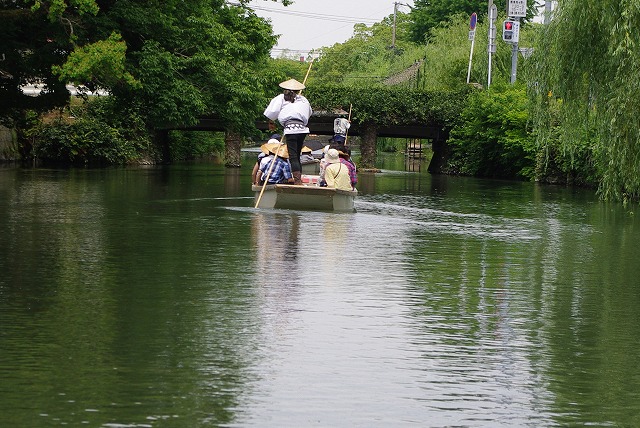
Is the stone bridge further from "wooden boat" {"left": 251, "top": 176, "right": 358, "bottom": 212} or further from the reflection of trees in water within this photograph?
the reflection of trees in water

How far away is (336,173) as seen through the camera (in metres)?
26.4

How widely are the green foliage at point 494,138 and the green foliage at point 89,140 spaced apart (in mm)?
16777

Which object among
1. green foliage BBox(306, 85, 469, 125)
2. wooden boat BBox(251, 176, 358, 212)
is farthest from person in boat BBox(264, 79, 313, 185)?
green foliage BBox(306, 85, 469, 125)

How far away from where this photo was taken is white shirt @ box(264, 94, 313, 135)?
27.1 metres

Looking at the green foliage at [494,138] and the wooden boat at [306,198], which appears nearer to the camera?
the wooden boat at [306,198]

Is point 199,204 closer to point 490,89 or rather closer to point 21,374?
point 21,374

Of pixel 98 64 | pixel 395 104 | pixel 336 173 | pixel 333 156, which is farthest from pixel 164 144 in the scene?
pixel 336 173

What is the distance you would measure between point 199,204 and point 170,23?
2192 cm

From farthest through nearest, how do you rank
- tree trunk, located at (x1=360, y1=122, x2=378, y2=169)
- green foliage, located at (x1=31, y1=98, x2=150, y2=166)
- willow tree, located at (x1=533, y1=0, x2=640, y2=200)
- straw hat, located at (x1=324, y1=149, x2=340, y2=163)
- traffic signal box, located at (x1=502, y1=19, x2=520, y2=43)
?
tree trunk, located at (x1=360, y1=122, x2=378, y2=169), traffic signal box, located at (x1=502, y1=19, x2=520, y2=43), green foliage, located at (x1=31, y1=98, x2=150, y2=166), straw hat, located at (x1=324, y1=149, x2=340, y2=163), willow tree, located at (x1=533, y1=0, x2=640, y2=200)

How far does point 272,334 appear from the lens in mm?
11180

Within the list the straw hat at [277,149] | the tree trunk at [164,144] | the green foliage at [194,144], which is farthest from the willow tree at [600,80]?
the green foliage at [194,144]

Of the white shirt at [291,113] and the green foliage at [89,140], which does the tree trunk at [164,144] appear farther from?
the white shirt at [291,113]

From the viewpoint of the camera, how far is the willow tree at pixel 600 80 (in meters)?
21.1

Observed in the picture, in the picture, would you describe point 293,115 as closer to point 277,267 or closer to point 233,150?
point 277,267
